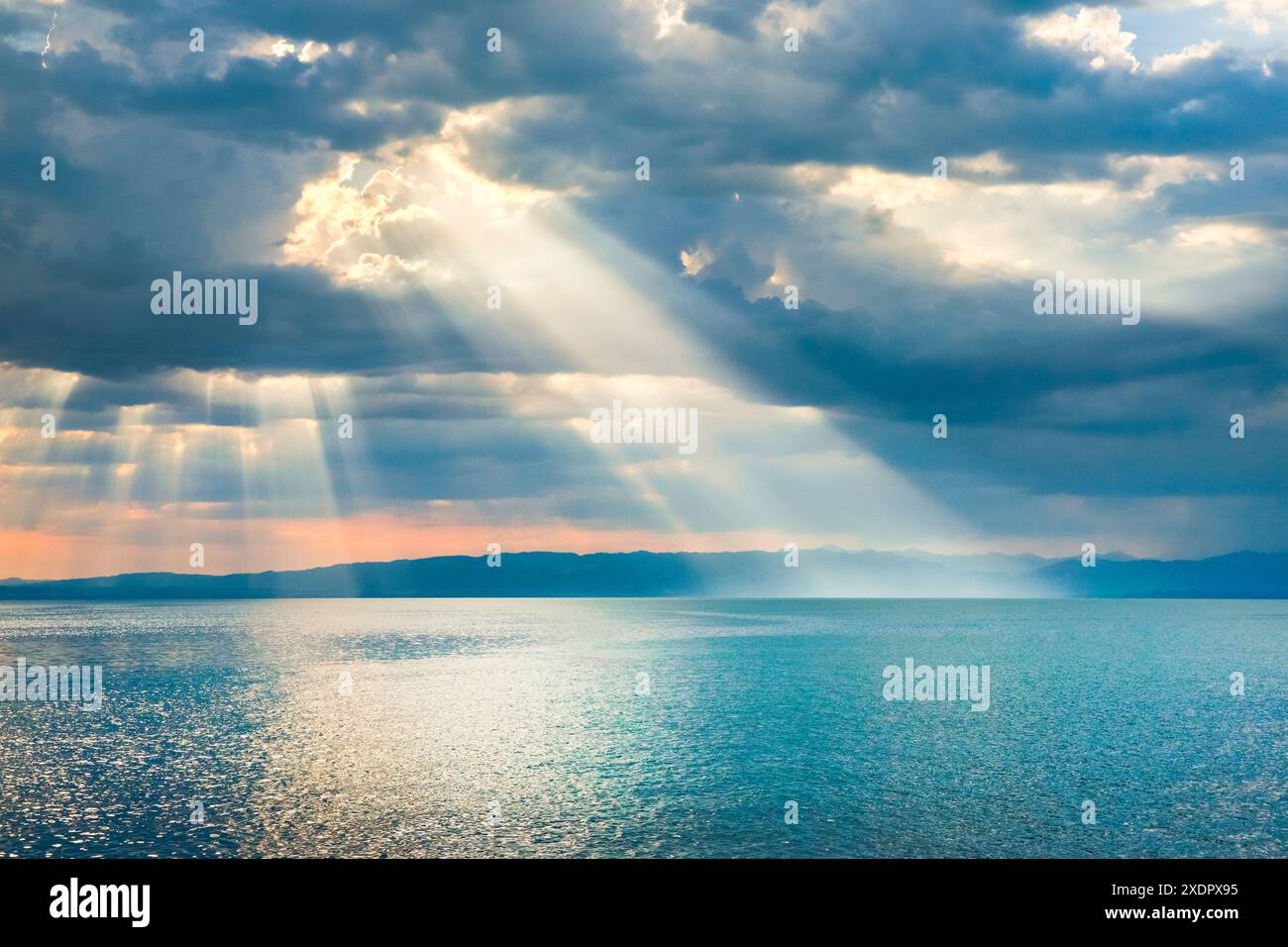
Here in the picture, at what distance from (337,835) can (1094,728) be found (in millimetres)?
61532

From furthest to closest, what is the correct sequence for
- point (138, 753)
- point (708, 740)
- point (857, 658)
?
point (857, 658)
point (708, 740)
point (138, 753)

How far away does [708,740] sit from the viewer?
225 ft

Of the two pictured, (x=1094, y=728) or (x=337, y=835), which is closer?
(x=337, y=835)

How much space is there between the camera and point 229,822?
43.7 metres
